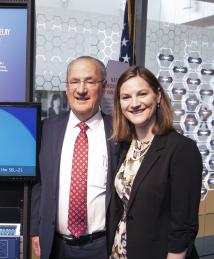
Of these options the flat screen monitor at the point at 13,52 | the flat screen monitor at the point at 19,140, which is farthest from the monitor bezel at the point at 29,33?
the flat screen monitor at the point at 19,140

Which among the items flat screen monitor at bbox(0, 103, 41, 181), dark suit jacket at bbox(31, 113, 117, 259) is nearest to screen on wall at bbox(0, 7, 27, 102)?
flat screen monitor at bbox(0, 103, 41, 181)

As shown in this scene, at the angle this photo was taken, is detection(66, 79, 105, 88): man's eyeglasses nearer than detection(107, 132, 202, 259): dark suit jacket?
No

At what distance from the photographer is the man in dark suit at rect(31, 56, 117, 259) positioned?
226 cm

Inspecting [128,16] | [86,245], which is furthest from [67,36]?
[86,245]

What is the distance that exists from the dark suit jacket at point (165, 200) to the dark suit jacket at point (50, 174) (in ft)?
1.20

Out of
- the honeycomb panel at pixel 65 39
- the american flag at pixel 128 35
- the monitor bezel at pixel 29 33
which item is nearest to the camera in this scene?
the monitor bezel at pixel 29 33

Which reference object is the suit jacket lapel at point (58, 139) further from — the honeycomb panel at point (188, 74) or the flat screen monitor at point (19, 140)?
the honeycomb panel at point (188, 74)

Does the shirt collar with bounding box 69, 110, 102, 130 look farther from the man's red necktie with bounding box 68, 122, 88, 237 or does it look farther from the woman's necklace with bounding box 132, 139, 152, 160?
the woman's necklace with bounding box 132, 139, 152, 160

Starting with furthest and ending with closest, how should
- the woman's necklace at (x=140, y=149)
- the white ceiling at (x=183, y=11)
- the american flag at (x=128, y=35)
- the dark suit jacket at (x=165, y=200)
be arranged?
1. the white ceiling at (x=183, y=11)
2. the american flag at (x=128, y=35)
3. the woman's necklace at (x=140, y=149)
4. the dark suit jacket at (x=165, y=200)

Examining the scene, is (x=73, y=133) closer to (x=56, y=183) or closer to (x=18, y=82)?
(x=56, y=183)

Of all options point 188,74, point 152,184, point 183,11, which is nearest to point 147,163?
point 152,184

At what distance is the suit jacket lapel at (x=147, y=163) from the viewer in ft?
6.11

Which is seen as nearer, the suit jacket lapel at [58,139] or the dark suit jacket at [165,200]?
the dark suit jacket at [165,200]

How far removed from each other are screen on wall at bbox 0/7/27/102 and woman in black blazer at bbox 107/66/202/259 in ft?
2.25
